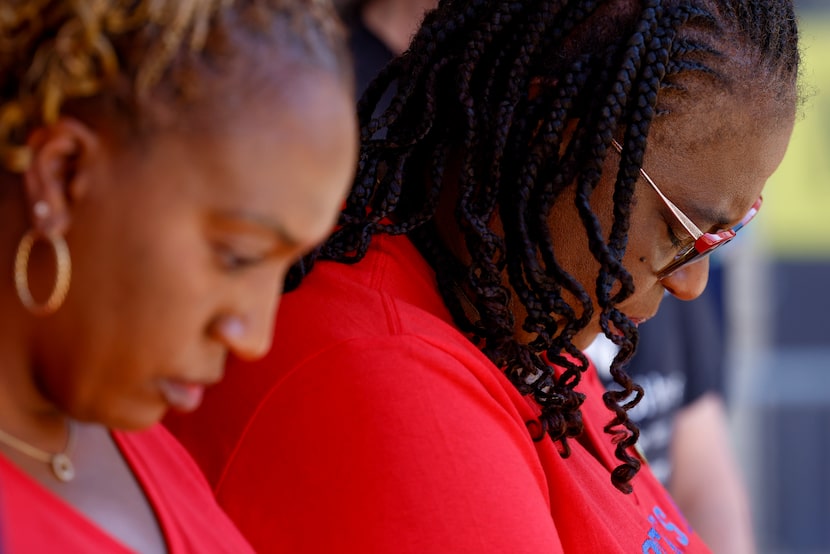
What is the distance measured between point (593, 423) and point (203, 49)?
1183 millimetres

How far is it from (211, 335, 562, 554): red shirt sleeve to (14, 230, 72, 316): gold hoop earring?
20.6 inches

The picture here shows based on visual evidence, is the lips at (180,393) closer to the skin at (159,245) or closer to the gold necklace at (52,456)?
the skin at (159,245)

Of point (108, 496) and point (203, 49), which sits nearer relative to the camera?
point (203, 49)

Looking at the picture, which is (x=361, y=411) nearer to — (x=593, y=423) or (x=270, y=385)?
(x=270, y=385)

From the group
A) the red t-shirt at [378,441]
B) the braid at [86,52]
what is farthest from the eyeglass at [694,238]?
the braid at [86,52]

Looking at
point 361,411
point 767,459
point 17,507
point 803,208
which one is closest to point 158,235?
point 17,507

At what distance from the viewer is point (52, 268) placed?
99cm

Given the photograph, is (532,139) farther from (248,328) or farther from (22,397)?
(22,397)

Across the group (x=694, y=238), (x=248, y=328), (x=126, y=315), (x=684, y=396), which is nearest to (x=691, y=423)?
(x=684, y=396)

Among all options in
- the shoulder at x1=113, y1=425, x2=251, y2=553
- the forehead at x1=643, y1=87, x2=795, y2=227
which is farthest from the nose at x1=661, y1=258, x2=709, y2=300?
the shoulder at x1=113, y1=425, x2=251, y2=553

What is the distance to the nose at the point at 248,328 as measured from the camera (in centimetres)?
108

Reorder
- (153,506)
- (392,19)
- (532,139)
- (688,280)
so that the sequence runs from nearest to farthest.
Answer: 1. (153,506)
2. (532,139)
3. (688,280)
4. (392,19)

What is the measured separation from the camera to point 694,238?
5.79ft

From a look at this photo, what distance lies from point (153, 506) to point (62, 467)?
0.13m
